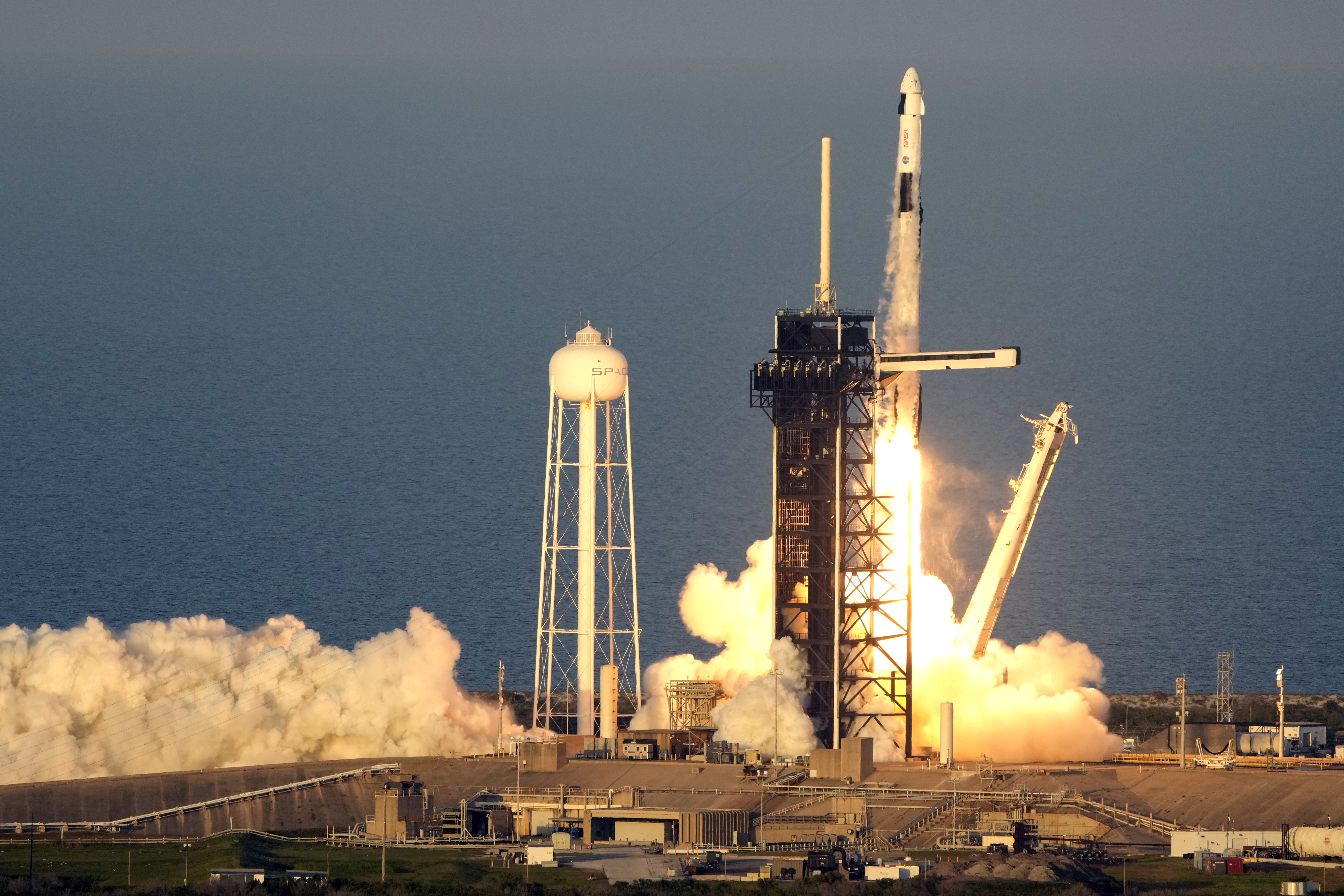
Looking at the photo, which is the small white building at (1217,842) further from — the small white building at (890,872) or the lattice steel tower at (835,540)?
the lattice steel tower at (835,540)

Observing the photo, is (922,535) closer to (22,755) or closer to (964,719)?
(964,719)

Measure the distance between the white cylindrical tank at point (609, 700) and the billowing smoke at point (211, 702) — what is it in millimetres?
4451

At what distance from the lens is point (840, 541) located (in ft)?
336

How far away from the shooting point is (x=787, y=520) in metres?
104

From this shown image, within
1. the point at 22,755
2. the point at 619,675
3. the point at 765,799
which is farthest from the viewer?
the point at 619,675

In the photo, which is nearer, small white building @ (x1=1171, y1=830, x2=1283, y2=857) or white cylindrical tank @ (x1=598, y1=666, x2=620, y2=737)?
small white building @ (x1=1171, y1=830, x2=1283, y2=857)

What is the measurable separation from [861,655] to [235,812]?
2187 centimetres

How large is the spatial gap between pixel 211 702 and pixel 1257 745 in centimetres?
3624

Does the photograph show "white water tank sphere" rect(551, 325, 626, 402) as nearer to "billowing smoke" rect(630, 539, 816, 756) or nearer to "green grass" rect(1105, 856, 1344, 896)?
"billowing smoke" rect(630, 539, 816, 756)

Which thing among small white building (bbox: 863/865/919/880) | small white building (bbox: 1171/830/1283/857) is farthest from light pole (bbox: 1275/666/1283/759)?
small white building (bbox: 863/865/919/880)

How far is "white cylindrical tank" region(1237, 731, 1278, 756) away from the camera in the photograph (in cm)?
9994

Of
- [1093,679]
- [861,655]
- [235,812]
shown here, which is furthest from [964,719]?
[235,812]

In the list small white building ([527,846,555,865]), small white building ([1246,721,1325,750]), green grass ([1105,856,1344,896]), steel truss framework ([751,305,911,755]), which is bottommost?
green grass ([1105,856,1344,896])

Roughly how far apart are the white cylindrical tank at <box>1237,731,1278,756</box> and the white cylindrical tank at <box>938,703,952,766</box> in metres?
9.81
